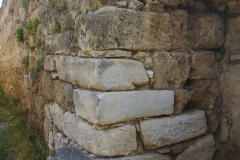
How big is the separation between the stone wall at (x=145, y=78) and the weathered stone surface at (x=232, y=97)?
0.01 metres

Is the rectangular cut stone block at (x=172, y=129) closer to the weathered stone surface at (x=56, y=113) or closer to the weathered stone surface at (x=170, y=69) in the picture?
the weathered stone surface at (x=170, y=69)

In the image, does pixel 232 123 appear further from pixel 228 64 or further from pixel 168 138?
pixel 168 138

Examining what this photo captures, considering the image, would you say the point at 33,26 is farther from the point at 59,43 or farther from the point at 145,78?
the point at 145,78

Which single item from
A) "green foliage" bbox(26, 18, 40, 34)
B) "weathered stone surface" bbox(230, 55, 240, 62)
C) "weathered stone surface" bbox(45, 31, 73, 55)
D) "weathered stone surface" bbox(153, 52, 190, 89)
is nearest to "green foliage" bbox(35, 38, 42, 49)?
"green foliage" bbox(26, 18, 40, 34)

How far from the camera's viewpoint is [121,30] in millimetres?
2207

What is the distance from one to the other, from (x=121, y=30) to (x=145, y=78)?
0.45 m

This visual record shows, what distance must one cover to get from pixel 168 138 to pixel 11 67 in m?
5.13

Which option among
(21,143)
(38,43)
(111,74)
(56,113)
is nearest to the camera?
(111,74)

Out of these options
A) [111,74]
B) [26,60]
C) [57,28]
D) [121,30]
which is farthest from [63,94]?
[26,60]

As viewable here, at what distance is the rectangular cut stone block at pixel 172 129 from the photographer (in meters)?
2.32

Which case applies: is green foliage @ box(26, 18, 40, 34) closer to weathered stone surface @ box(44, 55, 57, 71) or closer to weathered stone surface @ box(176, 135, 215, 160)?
weathered stone surface @ box(44, 55, 57, 71)

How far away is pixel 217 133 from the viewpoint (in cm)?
294

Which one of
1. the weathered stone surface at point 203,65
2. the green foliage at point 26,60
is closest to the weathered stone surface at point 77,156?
the weathered stone surface at point 203,65

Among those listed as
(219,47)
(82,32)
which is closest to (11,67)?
(82,32)
